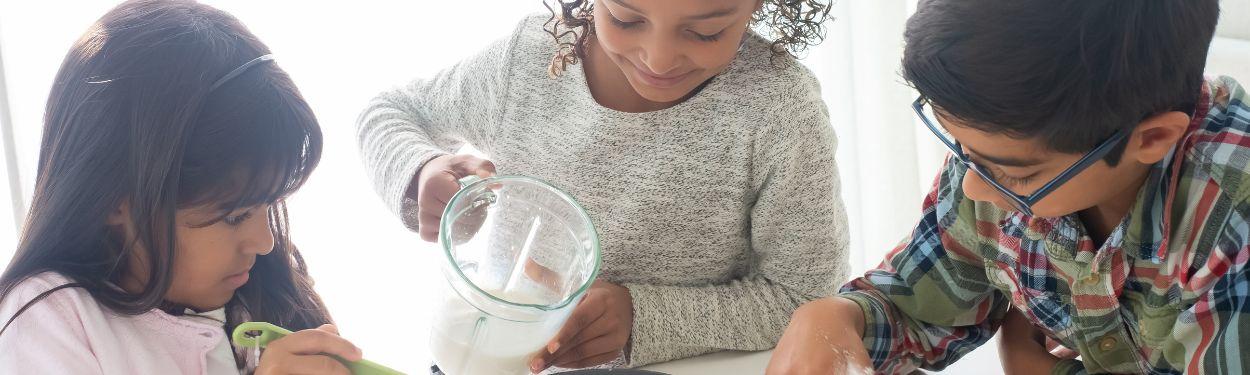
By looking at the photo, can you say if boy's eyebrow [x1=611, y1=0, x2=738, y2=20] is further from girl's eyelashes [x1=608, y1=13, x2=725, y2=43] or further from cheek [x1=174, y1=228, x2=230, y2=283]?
cheek [x1=174, y1=228, x2=230, y2=283]

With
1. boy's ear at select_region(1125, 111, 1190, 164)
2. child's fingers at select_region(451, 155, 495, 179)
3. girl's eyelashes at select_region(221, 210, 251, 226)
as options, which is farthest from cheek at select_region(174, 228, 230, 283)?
boy's ear at select_region(1125, 111, 1190, 164)

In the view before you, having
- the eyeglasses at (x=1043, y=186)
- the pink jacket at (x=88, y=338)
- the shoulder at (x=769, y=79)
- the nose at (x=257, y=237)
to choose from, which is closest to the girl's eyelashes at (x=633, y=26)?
the shoulder at (x=769, y=79)

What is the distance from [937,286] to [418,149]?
56cm

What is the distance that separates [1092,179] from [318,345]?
612 mm

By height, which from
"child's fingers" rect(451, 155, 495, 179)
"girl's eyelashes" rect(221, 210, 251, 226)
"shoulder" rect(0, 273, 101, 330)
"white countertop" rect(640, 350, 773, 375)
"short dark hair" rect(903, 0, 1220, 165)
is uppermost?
"short dark hair" rect(903, 0, 1220, 165)

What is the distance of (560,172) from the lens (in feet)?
3.98

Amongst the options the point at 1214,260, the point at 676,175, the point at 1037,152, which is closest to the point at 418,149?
the point at 676,175

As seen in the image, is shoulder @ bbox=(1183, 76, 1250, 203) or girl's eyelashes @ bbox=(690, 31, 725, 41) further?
girl's eyelashes @ bbox=(690, 31, 725, 41)

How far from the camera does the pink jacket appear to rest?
0.93 meters

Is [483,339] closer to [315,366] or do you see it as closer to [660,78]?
[315,366]

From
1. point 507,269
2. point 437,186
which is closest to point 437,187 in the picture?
point 437,186

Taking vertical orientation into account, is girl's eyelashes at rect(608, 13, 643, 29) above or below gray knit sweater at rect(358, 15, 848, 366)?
above

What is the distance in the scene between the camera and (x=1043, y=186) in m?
0.83

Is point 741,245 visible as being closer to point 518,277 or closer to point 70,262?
point 518,277
